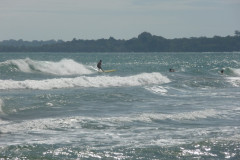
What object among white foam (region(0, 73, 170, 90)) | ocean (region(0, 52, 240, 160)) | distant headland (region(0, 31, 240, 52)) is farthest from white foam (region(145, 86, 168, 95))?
distant headland (region(0, 31, 240, 52))

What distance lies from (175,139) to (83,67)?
4146cm

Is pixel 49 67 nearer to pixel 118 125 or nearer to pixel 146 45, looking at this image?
pixel 118 125

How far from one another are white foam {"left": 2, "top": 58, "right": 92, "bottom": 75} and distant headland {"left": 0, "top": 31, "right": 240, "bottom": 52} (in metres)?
128

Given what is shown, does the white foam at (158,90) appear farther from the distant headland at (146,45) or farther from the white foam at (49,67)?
the distant headland at (146,45)

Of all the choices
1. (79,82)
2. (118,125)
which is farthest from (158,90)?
(118,125)

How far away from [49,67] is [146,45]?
13904 centimetres

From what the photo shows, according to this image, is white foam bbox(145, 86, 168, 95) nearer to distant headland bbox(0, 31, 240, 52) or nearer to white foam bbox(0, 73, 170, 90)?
white foam bbox(0, 73, 170, 90)

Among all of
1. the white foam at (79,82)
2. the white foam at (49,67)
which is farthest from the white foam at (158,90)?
the white foam at (49,67)

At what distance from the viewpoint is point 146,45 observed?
615 feet

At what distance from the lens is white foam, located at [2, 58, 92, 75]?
Result: 4566 cm

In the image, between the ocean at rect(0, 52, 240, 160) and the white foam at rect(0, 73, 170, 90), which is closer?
the ocean at rect(0, 52, 240, 160)

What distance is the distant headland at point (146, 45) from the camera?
185 m

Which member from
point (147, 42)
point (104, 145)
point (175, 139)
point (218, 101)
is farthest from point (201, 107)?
point (147, 42)

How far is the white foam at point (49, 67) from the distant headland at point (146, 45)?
12771 centimetres
